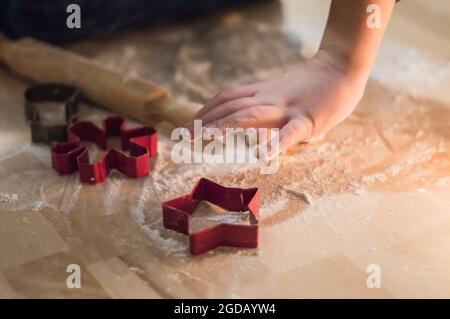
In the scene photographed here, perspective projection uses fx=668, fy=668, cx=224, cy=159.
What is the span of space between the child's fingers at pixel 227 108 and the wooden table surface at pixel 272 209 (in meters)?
0.09

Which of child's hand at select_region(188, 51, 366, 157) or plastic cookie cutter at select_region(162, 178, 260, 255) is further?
child's hand at select_region(188, 51, 366, 157)

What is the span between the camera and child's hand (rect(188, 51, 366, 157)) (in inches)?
38.9

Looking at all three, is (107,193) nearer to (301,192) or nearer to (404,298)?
(301,192)

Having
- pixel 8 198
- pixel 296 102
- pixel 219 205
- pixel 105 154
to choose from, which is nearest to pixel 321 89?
pixel 296 102

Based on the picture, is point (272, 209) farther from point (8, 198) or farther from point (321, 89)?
point (8, 198)

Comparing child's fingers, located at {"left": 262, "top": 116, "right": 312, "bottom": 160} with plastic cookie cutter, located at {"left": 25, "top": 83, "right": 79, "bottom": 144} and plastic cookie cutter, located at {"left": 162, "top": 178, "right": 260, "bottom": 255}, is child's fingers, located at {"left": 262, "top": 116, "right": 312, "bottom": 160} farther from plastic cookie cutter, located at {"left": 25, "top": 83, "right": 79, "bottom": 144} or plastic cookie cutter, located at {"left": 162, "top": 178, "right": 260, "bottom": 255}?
plastic cookie cutter, located at {"left": 25, "top": 83, "right": 79, "bottom": 144}

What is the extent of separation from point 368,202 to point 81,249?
41 cm

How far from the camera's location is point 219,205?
37.6 inches

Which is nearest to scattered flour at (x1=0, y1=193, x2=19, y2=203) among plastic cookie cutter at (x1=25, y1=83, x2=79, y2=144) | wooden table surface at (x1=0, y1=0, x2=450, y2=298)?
wooden table surface at (x1=0, y1=0, x2=450, y2=298)

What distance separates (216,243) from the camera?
0.88 m

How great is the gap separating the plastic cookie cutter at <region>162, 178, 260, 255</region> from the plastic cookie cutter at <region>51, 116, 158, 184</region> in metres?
0.13

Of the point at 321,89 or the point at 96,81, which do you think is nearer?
the point at 321,89

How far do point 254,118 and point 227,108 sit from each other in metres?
0.05
